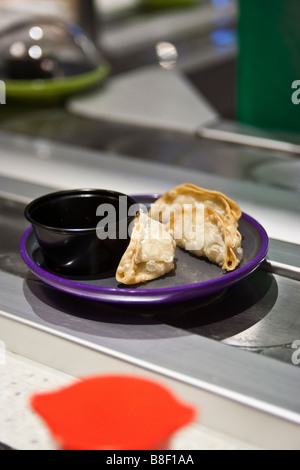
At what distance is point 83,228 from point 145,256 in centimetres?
8

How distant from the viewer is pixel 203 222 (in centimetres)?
78

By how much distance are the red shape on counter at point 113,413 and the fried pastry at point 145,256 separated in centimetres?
11

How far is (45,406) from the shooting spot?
0.67m

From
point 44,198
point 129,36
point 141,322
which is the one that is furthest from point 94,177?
point 129,36

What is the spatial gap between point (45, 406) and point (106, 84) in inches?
46.3

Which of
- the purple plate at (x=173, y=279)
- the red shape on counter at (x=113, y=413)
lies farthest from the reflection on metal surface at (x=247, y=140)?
the red shape on counter at (x=113, y=413)

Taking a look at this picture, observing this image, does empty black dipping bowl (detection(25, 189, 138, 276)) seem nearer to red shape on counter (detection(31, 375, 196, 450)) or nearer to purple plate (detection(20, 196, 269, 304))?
purple plate (detection(20, 196, 269, 304))

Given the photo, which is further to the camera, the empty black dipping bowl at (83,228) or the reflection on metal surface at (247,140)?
the reflection on metal surface at (247,140)

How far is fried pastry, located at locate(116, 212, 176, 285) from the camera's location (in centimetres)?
73

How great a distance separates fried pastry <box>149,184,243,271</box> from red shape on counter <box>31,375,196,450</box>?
0.53 ft

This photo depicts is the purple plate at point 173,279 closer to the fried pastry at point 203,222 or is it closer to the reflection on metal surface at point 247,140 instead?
the fried pastry at point 203,222

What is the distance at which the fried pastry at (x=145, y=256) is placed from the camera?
73cm

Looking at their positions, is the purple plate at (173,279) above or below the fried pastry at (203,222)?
below
